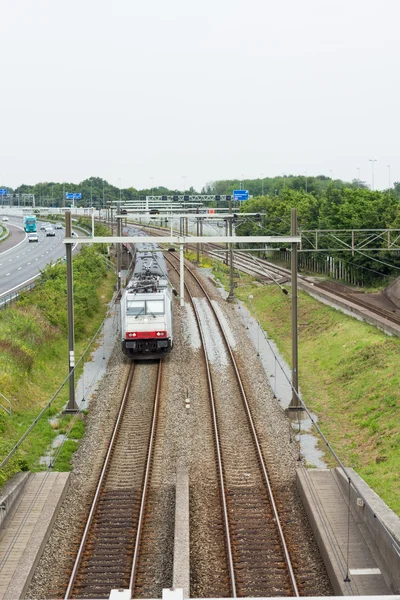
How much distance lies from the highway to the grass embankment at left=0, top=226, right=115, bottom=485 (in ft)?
22.4

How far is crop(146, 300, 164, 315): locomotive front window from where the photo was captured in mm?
27714

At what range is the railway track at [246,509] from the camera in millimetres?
12273

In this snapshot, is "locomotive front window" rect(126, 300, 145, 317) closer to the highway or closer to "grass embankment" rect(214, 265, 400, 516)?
"grass embankment" rect(214, 265, 400, 516)

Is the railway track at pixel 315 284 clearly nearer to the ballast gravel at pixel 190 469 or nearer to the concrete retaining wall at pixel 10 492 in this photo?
the ballast gravel at pixel 190 469

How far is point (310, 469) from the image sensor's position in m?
16.7

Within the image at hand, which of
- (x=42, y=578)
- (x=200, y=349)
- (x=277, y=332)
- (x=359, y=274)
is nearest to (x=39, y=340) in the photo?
(x=200, y=349)

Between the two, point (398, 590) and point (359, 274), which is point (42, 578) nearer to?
point (398, 590)

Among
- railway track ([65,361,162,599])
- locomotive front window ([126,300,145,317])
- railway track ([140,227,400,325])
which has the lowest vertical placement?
railway track ([65,361,162,599])

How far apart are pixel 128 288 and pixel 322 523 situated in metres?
18.0

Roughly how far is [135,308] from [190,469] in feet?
37.8

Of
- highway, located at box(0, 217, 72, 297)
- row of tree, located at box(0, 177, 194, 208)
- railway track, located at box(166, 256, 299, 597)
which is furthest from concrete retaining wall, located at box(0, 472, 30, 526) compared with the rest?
row of tree, located at box(0, 177, 194, 208)

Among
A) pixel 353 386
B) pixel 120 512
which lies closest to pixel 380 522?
pixel 120 512

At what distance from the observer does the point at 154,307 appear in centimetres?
2788

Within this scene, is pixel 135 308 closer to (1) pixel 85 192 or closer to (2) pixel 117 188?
(1) pixel 85 192
